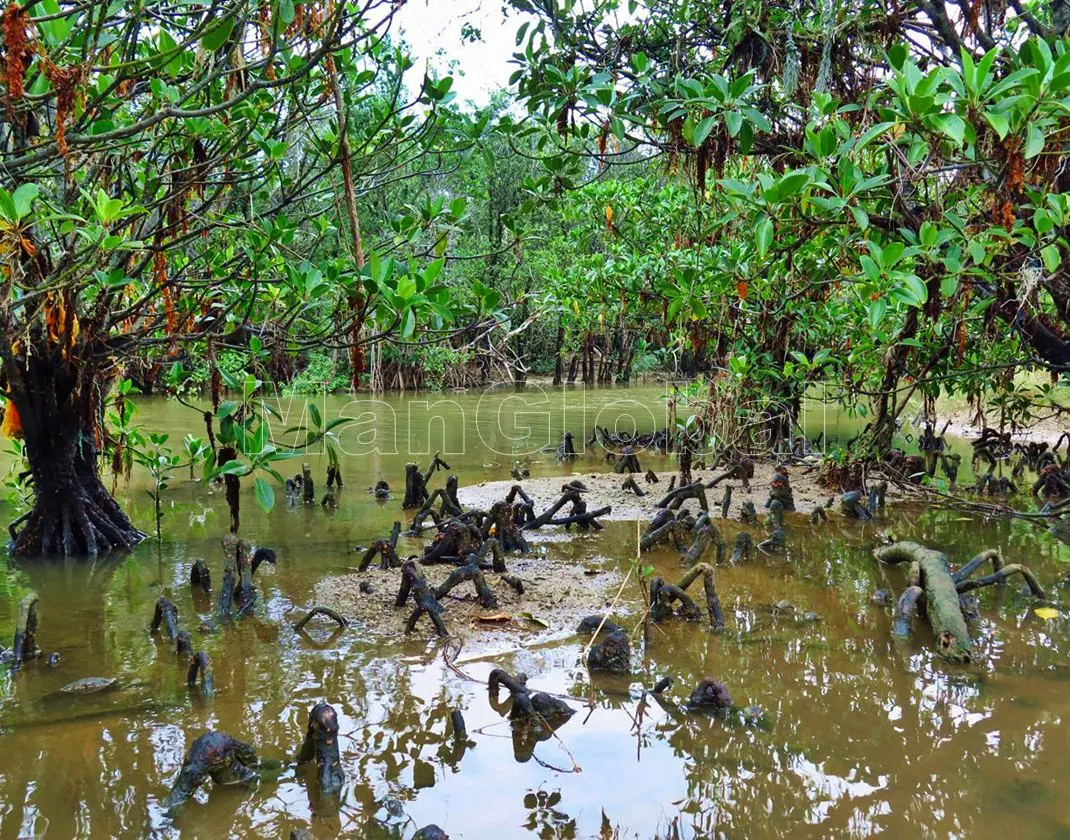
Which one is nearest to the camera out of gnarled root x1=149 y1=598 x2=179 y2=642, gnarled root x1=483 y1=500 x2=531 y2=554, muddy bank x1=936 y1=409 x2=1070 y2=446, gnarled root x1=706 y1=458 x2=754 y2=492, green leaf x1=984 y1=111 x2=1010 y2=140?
green leaf x1=984 y1=111 x2=1010 y2=140

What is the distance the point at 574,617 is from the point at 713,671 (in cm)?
103

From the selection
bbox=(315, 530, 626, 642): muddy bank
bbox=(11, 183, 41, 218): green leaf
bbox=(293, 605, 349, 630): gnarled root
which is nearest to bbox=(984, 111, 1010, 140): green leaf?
bbox=(315, 530, 626, 642): muddy bank

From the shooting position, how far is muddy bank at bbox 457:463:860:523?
319 inches

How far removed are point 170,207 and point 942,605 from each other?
4.75 metres

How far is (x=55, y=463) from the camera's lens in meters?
6.18

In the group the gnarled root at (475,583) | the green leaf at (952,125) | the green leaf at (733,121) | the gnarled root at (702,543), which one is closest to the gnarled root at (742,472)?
the gnarled root at (702,543)

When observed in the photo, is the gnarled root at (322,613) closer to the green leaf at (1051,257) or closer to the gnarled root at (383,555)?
the gnarled root at (383,555)

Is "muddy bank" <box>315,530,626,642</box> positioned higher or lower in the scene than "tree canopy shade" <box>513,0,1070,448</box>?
lower

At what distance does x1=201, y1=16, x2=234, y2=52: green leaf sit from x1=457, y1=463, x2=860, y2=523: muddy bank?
547 cm

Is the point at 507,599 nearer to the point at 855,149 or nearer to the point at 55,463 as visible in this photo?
the point at 855,149

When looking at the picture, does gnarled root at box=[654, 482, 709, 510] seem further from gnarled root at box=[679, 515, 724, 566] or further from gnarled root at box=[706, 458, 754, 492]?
gnarled root at box=[706, 458, 754, 492]

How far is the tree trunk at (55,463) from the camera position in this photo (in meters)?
6.07

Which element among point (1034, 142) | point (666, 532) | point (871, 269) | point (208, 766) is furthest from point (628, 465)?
point (208, 766)

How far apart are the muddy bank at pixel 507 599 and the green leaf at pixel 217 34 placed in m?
2.96
